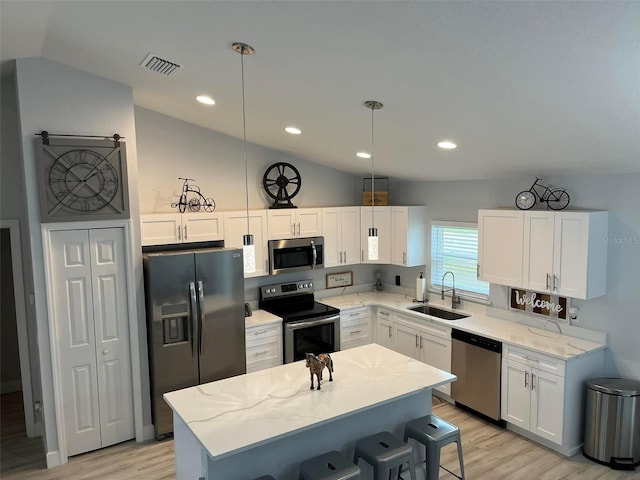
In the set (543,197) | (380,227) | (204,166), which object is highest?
(204,166)

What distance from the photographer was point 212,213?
494 centimetres

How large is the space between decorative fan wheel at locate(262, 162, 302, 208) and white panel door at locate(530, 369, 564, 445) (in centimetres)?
321

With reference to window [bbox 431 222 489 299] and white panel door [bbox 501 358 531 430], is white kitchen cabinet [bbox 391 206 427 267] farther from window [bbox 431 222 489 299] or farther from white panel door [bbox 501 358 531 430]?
white panel door [bbox 501 358 531 430]

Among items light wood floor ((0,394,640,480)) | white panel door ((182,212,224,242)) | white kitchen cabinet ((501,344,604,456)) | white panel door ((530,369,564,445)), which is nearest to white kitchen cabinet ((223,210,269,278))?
white panel door ((182,212,224,242))

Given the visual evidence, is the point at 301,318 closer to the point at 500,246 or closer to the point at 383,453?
the point at 500,246

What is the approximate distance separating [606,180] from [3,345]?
6.66 m

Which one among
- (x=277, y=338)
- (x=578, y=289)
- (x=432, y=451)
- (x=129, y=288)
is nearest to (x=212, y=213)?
(x=129, y=288)

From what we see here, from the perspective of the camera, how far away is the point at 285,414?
9.57 ft

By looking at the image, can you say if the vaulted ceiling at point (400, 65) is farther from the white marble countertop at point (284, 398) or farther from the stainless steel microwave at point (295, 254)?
the white marble countertop at point (284, 398)

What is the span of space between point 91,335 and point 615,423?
14.7 ft

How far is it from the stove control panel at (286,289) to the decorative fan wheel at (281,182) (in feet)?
3.21

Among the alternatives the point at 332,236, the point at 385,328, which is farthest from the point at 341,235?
the point at 385,328

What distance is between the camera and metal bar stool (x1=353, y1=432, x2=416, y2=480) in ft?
9.86

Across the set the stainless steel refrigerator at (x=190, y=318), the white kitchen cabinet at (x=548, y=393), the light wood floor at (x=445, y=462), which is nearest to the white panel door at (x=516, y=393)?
the white kitchen cabinet at (x=548, y=393)
